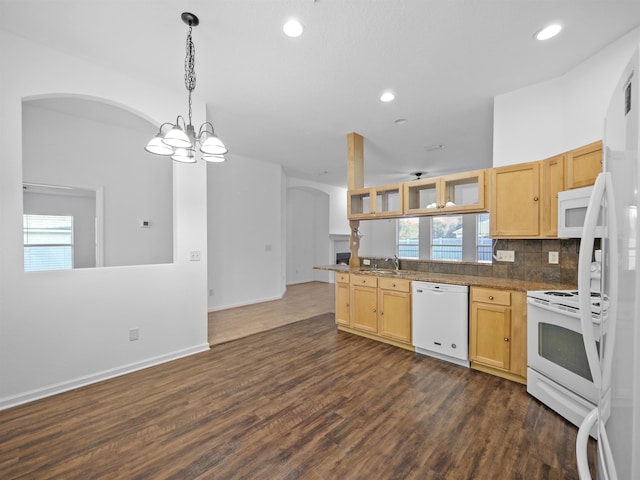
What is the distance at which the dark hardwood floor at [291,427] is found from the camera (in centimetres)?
155

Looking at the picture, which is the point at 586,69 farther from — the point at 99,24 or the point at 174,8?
the point at 99,24

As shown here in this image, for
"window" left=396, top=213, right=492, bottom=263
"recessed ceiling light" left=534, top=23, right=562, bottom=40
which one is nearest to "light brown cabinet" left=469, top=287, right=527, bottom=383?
"recessed ceiling light" left=534, top=23, right=562, bottom=40

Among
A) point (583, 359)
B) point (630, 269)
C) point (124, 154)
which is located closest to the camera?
point (630, 269)

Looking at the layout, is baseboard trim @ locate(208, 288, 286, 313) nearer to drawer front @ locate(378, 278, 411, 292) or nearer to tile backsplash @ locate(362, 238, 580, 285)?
drawer front @ locate(378, 278, 411, 292)

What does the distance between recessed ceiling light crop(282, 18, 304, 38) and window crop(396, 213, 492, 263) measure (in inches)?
231

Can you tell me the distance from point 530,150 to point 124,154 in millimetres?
5425

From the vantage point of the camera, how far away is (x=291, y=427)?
1.89 m

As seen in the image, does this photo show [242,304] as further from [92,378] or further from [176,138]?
[176,138]

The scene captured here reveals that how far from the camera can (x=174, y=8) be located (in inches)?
72.9

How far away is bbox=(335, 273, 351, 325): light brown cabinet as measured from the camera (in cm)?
383

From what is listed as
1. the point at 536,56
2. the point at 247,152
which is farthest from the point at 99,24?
the point at 536,56

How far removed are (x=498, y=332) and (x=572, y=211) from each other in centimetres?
125

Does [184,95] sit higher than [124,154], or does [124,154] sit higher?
[184,95]

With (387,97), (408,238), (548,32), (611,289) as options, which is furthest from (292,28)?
(408,238)
